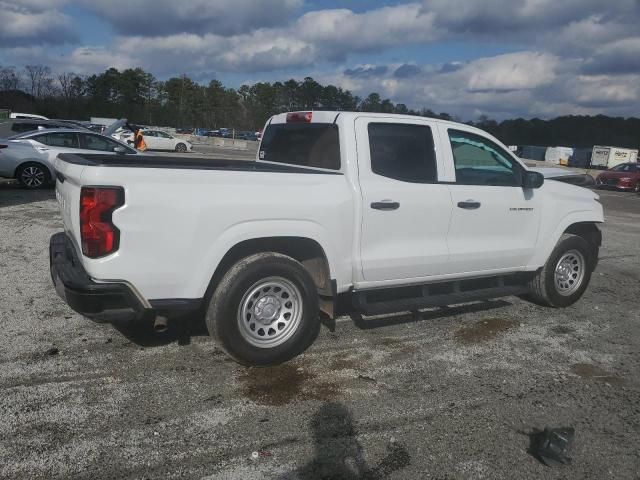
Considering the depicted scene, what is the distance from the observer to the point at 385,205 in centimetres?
466

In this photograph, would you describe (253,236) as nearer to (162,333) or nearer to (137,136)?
(162,333)

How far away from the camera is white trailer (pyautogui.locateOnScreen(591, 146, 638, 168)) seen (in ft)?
182

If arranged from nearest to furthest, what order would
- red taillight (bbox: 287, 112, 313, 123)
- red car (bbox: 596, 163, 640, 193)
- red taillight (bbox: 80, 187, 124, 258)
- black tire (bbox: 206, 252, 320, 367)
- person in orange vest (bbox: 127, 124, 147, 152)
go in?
red taillight (bbox: 80, 187, 124, 258) < black tire (bbox: 206, 252, 320, 367) < red taillight (bbox: 287, 112, 313, 123) < person in orange vest (bbox: 127, 124, 147, 152) < red car (bbox: 596, 163, 640, 193)

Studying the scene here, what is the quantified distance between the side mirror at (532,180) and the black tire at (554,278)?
2.88ft

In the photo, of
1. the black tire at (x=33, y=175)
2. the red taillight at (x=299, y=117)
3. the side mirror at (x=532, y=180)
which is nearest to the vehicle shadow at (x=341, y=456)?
the red taillight at (x=299, y=117)

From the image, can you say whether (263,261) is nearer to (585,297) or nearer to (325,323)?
(325,323)

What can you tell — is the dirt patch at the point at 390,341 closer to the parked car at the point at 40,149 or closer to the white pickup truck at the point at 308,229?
the white pickup truck at the point at 308,229

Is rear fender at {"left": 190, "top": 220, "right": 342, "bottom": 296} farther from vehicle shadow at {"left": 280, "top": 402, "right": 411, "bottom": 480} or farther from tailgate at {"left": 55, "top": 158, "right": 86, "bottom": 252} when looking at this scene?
vehicle shadow at {"left": 280, "top": 402, "right": 411, "bottom": 480}

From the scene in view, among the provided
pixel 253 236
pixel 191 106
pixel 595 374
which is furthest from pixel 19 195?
pixel 191 106

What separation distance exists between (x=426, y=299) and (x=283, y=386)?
172cm

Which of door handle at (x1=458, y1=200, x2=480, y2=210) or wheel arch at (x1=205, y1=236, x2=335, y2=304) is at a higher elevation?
door handle at (x1=458, y1=200, x2=480, y2=210)

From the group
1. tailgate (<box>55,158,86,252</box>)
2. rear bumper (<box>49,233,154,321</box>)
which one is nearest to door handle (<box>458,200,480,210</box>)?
rear bumper (<box>49,233,154,321</box>)

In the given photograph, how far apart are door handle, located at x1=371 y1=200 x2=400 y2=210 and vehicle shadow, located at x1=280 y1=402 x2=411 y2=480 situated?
172cm

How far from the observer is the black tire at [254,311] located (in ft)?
13.3
